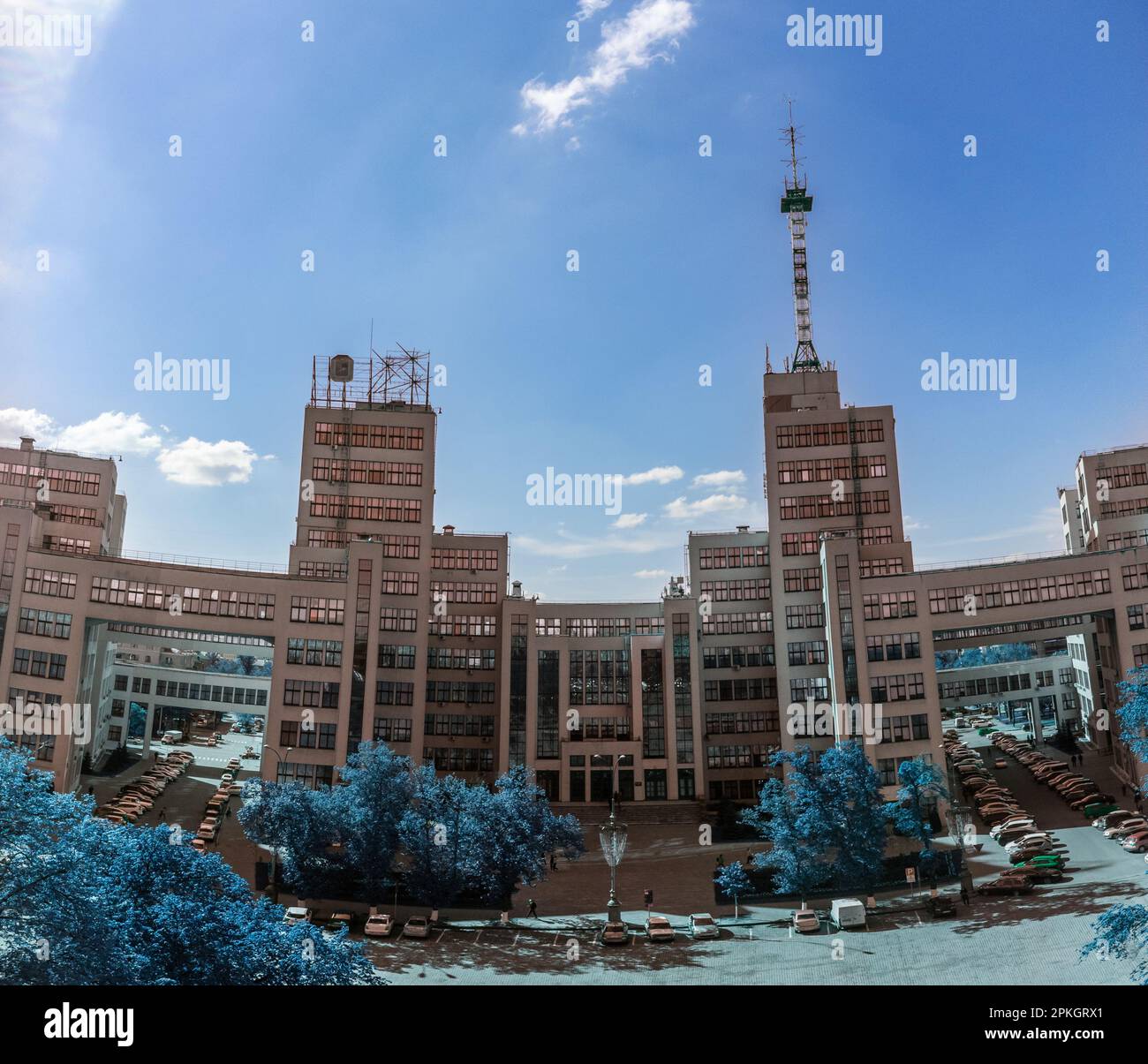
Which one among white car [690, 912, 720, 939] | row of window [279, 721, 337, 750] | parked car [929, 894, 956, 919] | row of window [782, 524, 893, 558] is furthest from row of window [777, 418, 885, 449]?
white car [690, 912, 720, 939]

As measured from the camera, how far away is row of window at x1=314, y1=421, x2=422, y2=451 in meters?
68.2

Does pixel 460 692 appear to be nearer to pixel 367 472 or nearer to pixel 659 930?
pixel 367 472

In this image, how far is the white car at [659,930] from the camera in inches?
1383

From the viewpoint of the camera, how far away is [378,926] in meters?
36.4

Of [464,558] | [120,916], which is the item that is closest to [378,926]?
[120,916]

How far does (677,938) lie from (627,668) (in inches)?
1329

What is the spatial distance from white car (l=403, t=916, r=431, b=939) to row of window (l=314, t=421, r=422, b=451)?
131 feet

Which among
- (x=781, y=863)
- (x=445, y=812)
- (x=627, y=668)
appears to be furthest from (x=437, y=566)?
(x=781, y=863)

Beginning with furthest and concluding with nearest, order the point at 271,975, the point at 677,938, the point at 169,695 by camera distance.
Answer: the point at 169,695 < the point at 677,938 < the point at 271,975

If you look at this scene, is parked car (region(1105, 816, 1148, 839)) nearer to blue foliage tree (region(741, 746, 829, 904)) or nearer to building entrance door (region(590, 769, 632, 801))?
blue foliage tree (region(741, 746, 829, 904))

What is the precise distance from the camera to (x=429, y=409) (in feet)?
229

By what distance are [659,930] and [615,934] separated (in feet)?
6.18

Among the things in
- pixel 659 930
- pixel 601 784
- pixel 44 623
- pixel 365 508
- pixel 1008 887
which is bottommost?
pixel 659 930
